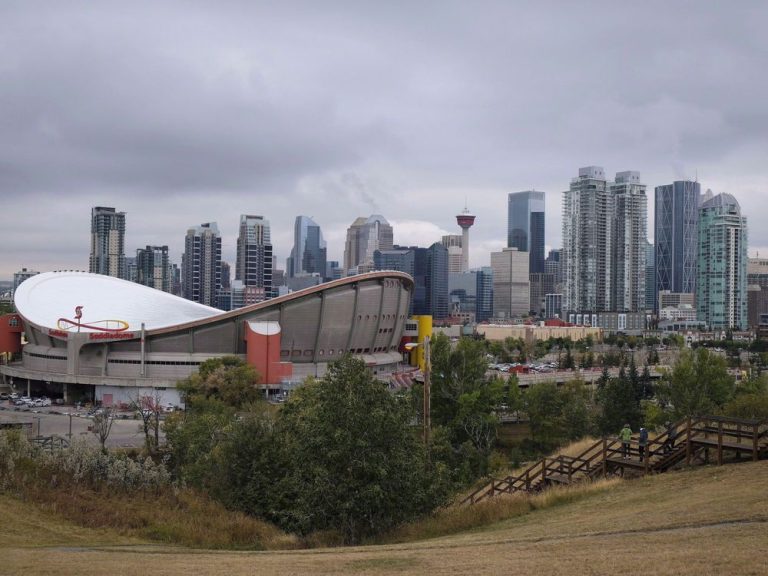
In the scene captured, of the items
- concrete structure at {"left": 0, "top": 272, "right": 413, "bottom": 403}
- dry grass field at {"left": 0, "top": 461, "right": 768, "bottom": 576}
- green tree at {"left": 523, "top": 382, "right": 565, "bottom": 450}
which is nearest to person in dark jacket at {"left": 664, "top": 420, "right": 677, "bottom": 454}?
dry grass field at {"left": 0, "top": 461, "right": 768, "bottom": 576}

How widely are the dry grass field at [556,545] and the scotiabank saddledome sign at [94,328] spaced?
2390 inches

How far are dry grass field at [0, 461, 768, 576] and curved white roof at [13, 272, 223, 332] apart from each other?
6625 cm

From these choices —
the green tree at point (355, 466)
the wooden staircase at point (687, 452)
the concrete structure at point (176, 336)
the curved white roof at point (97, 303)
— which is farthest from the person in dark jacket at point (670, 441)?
the curved white roof at point (97, 303)

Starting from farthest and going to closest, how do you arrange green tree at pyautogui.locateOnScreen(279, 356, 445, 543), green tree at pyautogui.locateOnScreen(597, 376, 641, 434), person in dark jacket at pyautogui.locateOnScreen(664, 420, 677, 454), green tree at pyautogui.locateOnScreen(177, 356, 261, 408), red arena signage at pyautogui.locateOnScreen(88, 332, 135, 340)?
1. red arena signage at pyautogui.locateOnScreen(88, 332, 135, 340)
2. green tree at pyautogui.locateOnScreen(177, 356, 261, 408)
3. green tree at pyautogui.locateOnScreen(597, 376, 641, 434)
4. person in dark jacket at pyautogui.locateOnScreen(664, 420, 677, 454)
5. green tree at pyautogui.locateOnScreen(279, 356, 445, 543)

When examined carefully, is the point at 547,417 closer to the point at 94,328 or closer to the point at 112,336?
the point at 112,336

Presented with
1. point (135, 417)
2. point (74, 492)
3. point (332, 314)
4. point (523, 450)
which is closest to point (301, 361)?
point (332, 314)

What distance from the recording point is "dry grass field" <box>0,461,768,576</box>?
13.3m

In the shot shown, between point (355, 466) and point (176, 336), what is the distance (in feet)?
205

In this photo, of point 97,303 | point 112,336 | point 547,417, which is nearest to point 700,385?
point 547,417

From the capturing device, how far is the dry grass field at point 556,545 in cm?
1330

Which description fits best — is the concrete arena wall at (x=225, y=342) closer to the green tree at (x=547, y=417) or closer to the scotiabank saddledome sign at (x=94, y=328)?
the scotiabank saddledome sign at (x=94, y=328)

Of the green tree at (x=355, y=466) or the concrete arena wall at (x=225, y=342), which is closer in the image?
the green tree at (x=355, y=466)

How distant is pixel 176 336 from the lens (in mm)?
80812

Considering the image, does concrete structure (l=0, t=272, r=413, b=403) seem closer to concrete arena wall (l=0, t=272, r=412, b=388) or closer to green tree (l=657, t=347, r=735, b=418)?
concrete arena wall (l=0, t=272, r=412, b=388)
